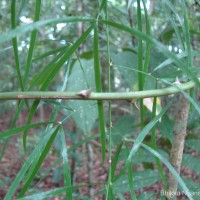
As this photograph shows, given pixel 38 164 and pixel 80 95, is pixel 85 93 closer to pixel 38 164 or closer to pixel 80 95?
pixel 80 95

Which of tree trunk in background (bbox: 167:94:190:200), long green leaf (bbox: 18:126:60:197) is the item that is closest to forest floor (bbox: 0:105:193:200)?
tree trunk in background (bbox: 167:94:190:200)

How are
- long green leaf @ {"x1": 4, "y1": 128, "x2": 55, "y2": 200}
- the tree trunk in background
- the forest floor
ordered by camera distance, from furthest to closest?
the forest floor, the tree trunk in background, long green leaf @ {"x1": 4, "y1": 128, "x2": 55, "y2": 200}

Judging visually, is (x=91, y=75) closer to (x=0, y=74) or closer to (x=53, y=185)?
(x=53, y=185)

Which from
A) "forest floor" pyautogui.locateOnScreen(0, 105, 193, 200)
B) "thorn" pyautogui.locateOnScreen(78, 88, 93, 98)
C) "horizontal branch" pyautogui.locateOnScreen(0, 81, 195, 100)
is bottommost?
"forest floor" pyautogui.locateOnScreen(0, 105, 193, 200)

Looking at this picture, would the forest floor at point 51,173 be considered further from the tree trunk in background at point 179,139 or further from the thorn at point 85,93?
the thorn at point 85,93

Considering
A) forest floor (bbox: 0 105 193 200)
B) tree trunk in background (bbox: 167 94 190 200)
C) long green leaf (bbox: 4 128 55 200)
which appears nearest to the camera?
long green leaf (bbox: 4 128 55 200)

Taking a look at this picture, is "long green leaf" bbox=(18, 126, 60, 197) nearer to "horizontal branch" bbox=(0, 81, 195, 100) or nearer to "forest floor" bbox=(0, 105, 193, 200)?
"horizontal branch" bbox=(0, 81, 195, 100)

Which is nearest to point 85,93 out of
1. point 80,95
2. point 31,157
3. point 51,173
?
point 80,95

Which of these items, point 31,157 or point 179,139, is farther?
point 179,139

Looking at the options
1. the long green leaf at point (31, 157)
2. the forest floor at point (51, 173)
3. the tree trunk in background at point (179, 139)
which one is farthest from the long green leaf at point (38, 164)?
the forest floor at point (51, 173)

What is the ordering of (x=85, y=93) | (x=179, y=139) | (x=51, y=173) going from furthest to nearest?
(x=51, y=173), (x=179, y=139), (x=85, y=93)

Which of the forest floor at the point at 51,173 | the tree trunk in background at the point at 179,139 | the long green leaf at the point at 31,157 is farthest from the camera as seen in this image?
the forest floor at the point at 51,173
